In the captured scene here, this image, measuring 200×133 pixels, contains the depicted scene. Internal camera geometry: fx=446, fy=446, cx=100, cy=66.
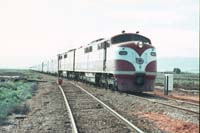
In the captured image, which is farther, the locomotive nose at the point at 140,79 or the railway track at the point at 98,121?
the locomotive nose at the point at 140,79

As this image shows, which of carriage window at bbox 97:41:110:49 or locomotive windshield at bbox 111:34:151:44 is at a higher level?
locomotive windshield at bbox 111:34:151:44

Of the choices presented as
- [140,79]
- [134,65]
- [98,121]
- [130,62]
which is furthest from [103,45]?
[98,121]

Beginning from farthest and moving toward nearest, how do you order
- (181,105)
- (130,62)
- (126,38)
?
(126,38) < (130,62) < (181,105)

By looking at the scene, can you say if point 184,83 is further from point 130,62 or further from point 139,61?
point 130,62

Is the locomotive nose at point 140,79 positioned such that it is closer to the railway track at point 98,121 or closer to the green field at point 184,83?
the railway track at point 98,121

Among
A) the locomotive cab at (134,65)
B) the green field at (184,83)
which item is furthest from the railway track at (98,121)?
the green field at (184,83)

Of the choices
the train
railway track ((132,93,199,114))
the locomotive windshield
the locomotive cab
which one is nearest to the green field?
the locomotive windshield

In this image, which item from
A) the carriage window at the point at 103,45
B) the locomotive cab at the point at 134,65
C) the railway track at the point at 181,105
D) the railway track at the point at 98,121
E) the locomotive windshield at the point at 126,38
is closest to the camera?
the railway track at the point at 98,121

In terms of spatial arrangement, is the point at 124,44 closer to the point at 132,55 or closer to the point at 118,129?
the point at 132,55

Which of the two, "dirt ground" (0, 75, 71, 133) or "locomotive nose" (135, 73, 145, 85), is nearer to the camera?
"dirt ground" (0, 75, 71, 133)

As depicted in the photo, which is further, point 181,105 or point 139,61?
point 139,61

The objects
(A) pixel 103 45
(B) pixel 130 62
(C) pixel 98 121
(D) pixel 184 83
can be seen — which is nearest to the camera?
(C) pixel 98 121

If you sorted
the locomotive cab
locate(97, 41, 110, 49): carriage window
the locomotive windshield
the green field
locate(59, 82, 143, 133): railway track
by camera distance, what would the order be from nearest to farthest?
locate(59, 82, 143, 133): railway track < the locomotive cab < the locomotive windshield < locate(97, 41, 110, 49): carriage window < the green field

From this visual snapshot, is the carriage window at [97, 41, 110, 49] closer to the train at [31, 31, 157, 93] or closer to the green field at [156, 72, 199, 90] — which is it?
the train at [31, 31, 157, 93]
